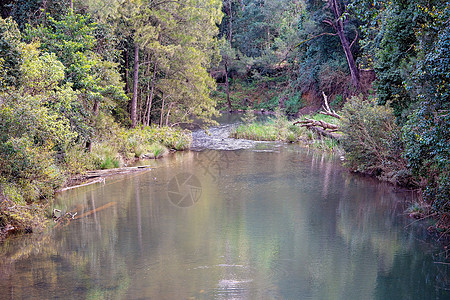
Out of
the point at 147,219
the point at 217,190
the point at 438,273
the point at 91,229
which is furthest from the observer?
the point at 217,190

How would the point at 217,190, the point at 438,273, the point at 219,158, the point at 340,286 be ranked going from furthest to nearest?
the point at 219,158 → the point at 217,190 → the point at 438,273 → the point at 340,286

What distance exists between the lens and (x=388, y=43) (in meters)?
11.0

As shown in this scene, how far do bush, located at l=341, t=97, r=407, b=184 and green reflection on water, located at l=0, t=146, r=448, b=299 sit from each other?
2.74 ft

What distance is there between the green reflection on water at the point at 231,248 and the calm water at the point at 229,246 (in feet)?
0.10

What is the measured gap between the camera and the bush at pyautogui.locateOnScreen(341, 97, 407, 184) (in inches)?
523

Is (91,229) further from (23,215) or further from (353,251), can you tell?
(353,251)

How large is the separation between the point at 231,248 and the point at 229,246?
4.9 inches

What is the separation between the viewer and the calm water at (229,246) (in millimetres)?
7191

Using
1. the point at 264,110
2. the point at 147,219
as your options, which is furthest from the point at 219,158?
the point at 264,110

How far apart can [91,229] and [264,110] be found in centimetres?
3531

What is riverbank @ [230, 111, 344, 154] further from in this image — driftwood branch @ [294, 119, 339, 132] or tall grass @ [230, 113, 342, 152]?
driftwood branch @ [294, 119, 339, 132]

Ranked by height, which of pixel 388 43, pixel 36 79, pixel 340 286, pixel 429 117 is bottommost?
pixel 340 286

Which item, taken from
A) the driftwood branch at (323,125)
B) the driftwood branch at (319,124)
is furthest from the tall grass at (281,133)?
the driftwood branch at (319,124)

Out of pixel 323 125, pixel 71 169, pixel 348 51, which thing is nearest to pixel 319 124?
pixel 323 125
